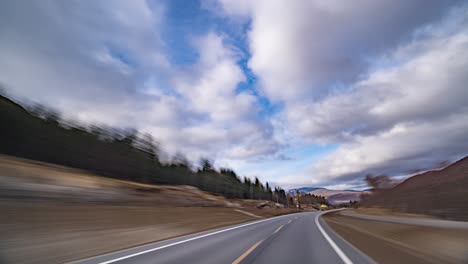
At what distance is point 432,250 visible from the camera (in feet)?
33.4

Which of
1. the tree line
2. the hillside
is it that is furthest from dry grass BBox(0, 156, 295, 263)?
the hillside

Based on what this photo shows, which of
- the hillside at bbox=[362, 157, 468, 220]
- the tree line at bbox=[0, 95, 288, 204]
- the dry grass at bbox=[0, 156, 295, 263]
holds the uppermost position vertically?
the tree line at bbox=[0, 95, 288, 204]

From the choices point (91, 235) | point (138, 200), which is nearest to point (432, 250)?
point (91, 235)

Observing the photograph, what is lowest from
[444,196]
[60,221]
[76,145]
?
[60,221]

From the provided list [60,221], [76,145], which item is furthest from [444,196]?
[76,145]

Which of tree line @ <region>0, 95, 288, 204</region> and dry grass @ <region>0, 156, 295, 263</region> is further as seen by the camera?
tree line @ <region>0, 95, 288, 204</region>

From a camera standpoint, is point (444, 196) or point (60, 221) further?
point (444, 196)

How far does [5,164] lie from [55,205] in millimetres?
4097

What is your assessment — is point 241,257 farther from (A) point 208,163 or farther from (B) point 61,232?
(A) point 208,163

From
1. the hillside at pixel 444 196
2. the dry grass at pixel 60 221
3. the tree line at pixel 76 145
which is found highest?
the tree line at pixel 76 145

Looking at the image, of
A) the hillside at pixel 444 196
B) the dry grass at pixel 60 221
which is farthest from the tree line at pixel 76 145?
the hillside at pixel 444 196

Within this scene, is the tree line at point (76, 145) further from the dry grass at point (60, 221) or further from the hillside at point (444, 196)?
the hillside at point (444, 196)

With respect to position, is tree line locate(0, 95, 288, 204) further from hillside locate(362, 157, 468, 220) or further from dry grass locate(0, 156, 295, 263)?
hillside locate(362, 157, 468, 220)

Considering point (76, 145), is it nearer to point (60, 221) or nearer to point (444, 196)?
point (60, 221)
